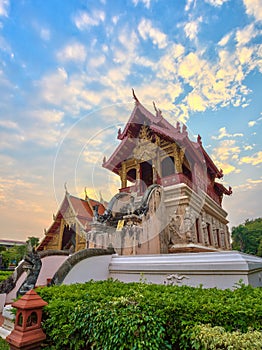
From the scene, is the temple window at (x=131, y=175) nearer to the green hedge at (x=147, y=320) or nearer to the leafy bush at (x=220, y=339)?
the green hedge at (x=147, y=320)

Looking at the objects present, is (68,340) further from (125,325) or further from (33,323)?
(125,325)

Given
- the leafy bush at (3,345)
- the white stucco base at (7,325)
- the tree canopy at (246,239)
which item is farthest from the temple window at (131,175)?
the tree canopy at (246,239)

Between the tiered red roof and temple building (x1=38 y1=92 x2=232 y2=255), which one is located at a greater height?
the tiered red roof

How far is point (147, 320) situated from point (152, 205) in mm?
5914

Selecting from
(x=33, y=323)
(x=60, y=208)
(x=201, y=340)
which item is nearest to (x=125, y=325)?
(x=201, y=340)

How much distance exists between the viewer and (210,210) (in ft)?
41.9

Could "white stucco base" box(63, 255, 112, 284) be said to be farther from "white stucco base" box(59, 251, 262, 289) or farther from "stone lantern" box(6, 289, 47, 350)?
"stone lantern" box(6, 289, 47, 350)

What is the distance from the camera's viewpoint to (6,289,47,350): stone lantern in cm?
242

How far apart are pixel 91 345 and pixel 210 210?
1163 cm

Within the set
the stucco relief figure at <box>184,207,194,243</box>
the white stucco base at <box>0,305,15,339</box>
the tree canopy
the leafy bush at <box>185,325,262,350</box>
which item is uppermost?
the tree canopy

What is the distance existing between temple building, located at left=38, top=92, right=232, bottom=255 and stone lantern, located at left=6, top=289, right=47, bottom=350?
3.68 m

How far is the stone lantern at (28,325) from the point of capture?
2416mm

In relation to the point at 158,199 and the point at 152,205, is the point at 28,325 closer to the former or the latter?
the point at 152,205

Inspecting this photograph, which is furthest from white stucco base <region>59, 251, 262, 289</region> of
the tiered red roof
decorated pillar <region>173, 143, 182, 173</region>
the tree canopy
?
the tree canopy
